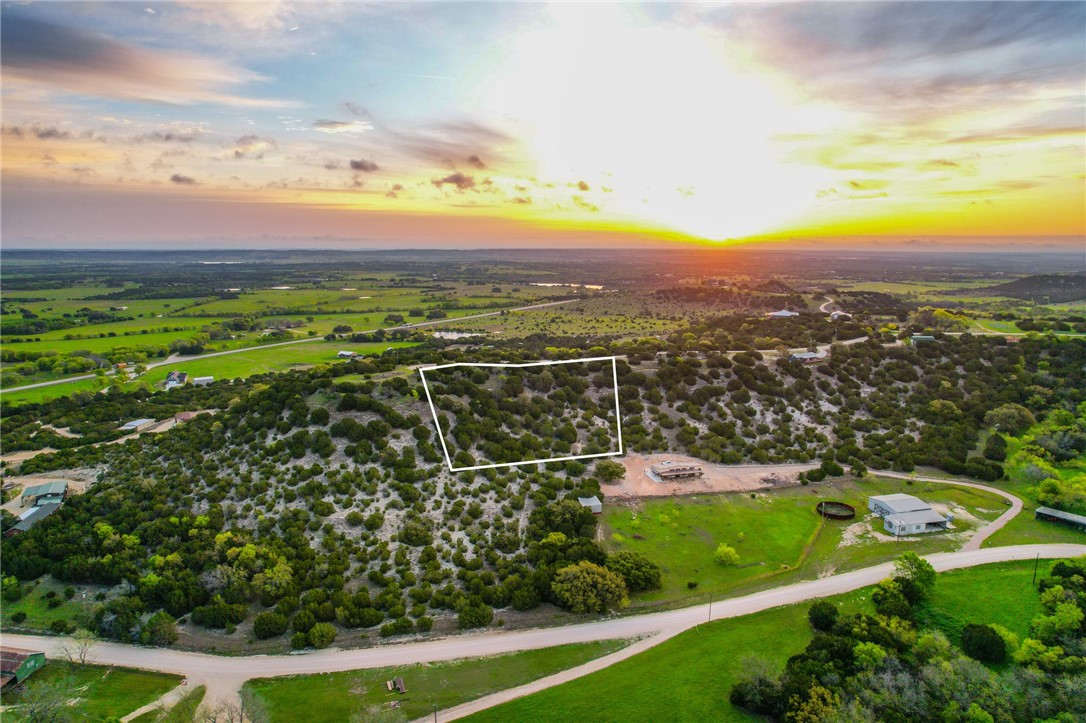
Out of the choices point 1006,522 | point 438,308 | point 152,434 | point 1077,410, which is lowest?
point 1006,522

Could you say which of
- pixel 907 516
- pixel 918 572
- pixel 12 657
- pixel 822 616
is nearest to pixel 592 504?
pixel 822 616

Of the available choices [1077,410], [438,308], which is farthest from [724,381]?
[438,308]

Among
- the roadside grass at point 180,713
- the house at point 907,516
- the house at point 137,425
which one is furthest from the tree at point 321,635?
the house at point 137,425

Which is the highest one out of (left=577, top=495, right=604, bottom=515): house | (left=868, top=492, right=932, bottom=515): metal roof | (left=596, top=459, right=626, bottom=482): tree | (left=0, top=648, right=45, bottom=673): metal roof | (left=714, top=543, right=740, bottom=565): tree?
(left=596, top=459, right=626, bottom=482): tree

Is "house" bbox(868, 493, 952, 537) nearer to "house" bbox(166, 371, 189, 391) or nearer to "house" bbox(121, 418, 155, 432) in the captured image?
"house" bbox(121, 418, 155, 432)

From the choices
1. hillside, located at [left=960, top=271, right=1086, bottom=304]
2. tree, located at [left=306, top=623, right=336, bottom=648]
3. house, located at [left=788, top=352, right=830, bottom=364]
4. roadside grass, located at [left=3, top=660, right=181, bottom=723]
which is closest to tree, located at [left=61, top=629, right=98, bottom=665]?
roadside grass, located at [left=3, top=660, right=181, bottom=723]

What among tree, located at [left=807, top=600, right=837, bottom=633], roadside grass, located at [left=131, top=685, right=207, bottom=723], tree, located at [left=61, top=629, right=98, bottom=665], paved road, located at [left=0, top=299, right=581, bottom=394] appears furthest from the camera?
paved road, located at [left=0, top=299, right=581, bottom=394]

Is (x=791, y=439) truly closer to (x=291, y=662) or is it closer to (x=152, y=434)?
(x=291, y=662)
